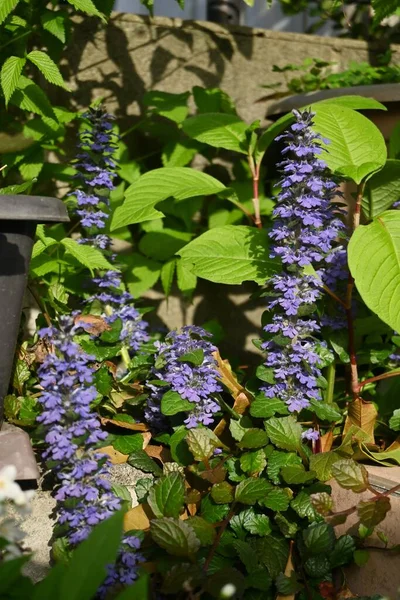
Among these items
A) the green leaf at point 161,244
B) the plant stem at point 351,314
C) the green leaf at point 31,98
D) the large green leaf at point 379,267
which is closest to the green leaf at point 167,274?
the green leaf at point 161,244

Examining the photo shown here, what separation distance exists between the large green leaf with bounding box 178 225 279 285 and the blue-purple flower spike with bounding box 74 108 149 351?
33 cm

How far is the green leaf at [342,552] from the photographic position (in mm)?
1350

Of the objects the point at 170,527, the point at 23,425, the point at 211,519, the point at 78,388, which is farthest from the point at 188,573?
the point at 23,425

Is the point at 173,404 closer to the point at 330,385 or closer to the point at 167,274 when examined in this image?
the point at 330,385

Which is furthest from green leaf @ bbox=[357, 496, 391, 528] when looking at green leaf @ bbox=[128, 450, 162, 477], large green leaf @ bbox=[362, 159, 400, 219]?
large green leaf @ bbox=[362, 159, 400, 219]

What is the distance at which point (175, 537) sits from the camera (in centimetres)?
125

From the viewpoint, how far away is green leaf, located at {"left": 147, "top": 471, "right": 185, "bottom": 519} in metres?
1.35

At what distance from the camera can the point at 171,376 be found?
5.18 ft

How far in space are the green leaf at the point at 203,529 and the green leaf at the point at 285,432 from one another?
227 mm

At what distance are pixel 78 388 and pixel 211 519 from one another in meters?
0.39

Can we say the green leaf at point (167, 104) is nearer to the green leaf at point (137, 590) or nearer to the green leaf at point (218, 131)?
the green leaf at point (218, 131)

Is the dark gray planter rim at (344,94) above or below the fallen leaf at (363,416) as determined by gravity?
above

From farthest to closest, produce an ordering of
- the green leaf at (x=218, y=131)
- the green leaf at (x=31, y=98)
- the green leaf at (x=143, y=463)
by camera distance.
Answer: the green leaf at (x=218, y=131) < the green leaf at (x=31, y=98) < the green leaf at (x=143, y=463)

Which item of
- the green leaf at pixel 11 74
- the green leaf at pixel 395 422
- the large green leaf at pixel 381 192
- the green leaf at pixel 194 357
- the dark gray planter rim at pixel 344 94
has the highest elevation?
the green leaf at pixel 11 74
